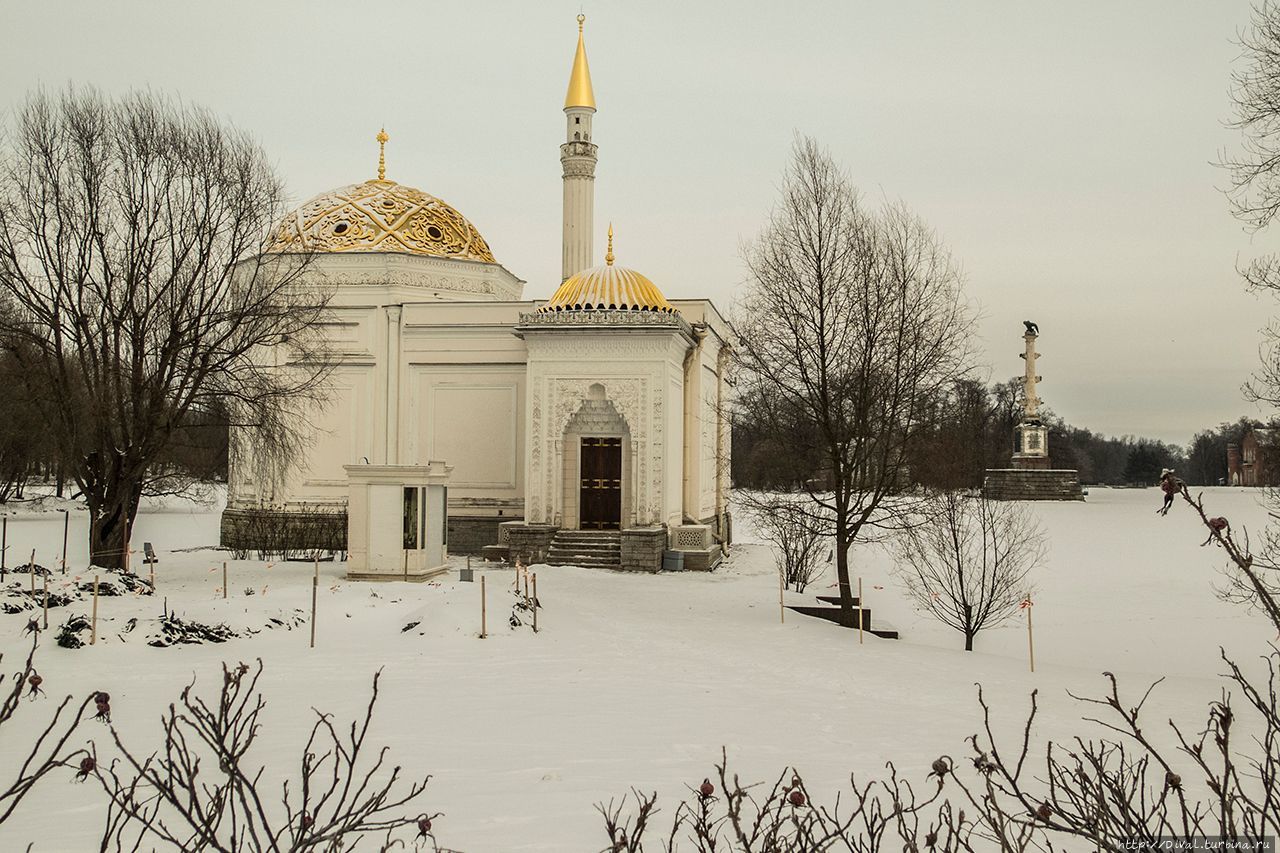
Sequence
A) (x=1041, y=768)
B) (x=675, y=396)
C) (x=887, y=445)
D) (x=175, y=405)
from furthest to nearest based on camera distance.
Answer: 1. (x=675, y=396)
2. (x=175, y=405)
3. (x=887, y=445)
4. (x=1041, y=768)

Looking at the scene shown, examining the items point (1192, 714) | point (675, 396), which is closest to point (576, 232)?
point (675, 396)

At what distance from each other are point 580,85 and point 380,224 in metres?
6.36

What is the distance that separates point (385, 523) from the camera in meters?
16.1

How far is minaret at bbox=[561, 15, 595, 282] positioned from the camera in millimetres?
25156

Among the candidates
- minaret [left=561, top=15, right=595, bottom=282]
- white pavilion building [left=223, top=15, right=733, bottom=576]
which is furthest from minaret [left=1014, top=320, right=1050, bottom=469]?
minaret [left=561, top=15, right=595, bottom=282]

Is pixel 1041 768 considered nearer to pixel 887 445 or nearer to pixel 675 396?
pixel 887 445

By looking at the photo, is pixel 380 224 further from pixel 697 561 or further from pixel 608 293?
pixel 697 561

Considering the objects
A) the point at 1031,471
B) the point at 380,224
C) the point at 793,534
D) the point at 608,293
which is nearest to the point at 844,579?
the point at 793,534

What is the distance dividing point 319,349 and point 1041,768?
783 inches

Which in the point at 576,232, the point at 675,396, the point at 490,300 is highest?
the point at 576,232

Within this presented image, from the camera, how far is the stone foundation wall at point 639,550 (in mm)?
19906

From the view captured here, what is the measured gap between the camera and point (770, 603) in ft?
53.6

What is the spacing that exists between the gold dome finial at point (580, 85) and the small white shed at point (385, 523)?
1310 cm

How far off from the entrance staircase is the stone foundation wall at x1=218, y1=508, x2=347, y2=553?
19.0 ft
